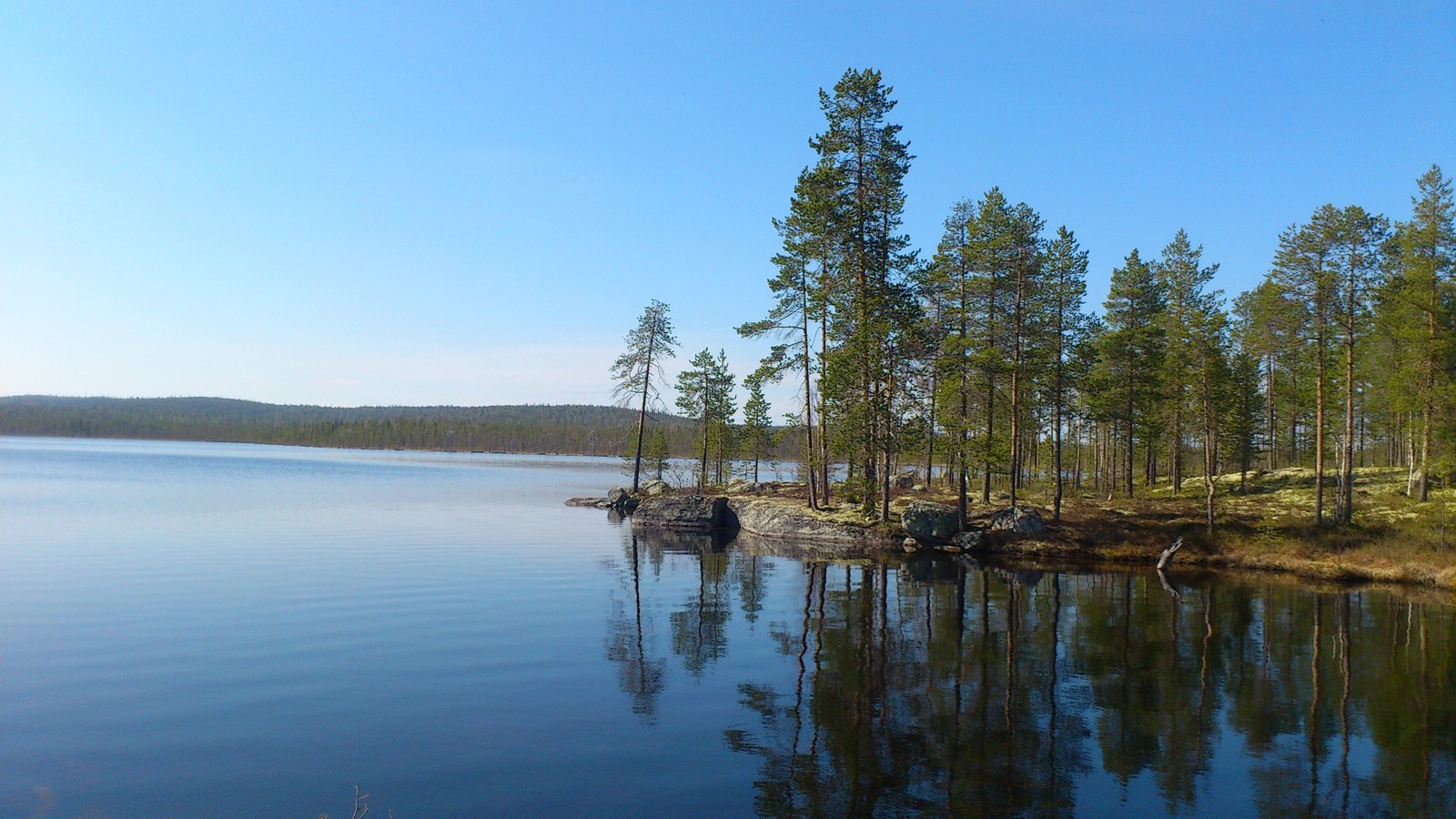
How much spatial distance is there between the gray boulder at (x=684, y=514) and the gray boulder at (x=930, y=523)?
11.6 metres

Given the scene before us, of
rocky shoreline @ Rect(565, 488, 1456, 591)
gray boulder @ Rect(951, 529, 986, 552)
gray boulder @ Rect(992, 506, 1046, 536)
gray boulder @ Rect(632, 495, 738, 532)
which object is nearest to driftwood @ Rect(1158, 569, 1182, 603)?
rocky shoreline @ Rect(565, 488, 1456, 591)

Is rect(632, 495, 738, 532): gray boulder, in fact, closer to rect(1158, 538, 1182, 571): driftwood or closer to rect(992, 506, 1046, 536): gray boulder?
rect(992, 506, 1046, 536): gray boulder

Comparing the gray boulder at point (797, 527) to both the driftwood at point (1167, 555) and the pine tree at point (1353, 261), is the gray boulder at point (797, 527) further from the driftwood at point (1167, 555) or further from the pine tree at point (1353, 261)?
the pine tree at point (1353, 261)

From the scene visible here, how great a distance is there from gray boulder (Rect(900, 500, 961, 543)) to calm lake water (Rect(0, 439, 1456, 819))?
8.08 metres

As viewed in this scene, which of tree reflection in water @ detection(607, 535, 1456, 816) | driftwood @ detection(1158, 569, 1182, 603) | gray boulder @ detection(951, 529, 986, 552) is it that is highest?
gray boulder @ detection(951, 529, 986, 552)

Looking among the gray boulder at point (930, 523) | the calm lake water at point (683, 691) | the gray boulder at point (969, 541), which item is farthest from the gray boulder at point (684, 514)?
the calm lake water at point (683, 691)

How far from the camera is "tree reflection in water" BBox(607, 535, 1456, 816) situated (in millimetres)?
9961

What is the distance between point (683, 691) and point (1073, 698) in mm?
6865

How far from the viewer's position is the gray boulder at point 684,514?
43.2 m

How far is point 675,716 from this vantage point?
12.2 m

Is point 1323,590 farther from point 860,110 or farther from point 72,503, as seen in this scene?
point 72,503

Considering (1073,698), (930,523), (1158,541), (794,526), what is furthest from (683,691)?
(1158,541)

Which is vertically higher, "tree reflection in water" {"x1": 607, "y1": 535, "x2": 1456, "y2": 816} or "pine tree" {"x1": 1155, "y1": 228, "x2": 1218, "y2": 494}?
"pine tree" {"x1": 1155, "y1": 228, "x2": 1218, "y2": 494}

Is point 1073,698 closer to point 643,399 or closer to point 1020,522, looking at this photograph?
point 1020,522
